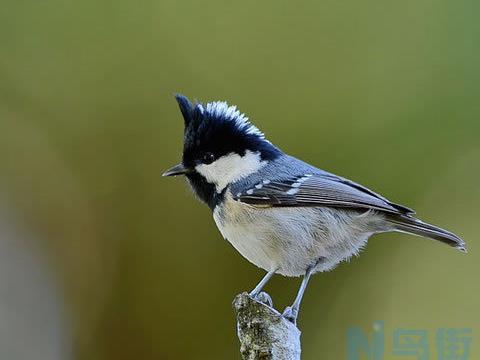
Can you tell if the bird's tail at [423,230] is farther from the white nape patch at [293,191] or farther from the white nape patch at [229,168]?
the white nape patch at [229,168]

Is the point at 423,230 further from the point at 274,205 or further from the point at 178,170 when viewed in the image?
the point at 178,170

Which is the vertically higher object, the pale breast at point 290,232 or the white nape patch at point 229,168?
the white nape patch at point 229,168

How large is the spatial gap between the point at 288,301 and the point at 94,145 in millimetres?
1068

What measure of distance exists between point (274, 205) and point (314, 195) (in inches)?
4.9

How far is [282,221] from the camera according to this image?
72.0 inches

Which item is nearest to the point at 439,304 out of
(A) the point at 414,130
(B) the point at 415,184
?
(B) the point at 415,184

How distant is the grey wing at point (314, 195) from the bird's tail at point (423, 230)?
0.11 feet

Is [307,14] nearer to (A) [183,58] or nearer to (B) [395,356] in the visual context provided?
(A) [183,58]

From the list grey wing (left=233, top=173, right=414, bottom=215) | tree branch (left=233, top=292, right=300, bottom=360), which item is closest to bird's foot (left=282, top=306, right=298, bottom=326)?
tree branch (left=233, top=292, right=300, bottom=360)

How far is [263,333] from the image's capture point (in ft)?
4.41

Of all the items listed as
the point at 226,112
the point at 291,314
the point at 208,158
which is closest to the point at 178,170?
the point at 208,158

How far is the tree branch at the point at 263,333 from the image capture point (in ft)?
4.30

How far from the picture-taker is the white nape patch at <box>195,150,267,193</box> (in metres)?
1.91

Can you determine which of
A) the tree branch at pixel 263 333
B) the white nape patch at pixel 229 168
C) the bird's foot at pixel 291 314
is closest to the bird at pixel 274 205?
the white nape patch at pixel 229 168
